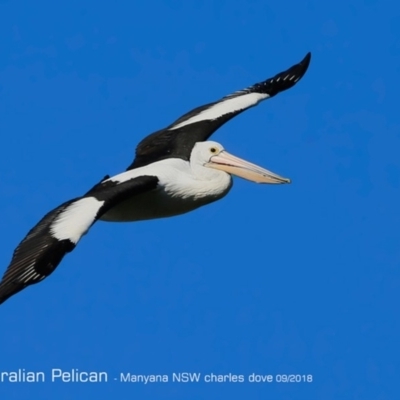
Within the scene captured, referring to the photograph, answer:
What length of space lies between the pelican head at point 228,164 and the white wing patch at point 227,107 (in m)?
1.22

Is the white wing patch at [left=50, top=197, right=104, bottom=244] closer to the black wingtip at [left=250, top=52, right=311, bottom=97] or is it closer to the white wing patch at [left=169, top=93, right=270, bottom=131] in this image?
the white wing patch at [left=169, top=93, right=270, bottom=131]

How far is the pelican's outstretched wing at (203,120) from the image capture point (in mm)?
14930

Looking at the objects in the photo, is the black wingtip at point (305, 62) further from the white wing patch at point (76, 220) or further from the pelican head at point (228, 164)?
the white wing patch at point (76, 220)

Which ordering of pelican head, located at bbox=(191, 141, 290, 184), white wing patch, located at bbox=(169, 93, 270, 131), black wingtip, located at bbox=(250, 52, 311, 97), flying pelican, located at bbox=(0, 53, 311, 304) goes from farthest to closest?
black wingtip, located at bbox=(250, 52, 311, 97) < white wing patch, located at bbox=(169, 93, 270, 131) < pelican head, located at bbox=(191, 141, 290, 184) < flying pelican, located at bbox=(0, 53, 311, 304)

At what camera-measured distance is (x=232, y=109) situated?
16.1 m

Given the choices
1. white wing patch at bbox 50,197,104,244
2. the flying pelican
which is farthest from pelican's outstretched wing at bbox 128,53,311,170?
white wing patch at bbox 50,197,104,244

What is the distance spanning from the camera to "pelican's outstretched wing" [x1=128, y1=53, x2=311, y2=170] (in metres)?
14.9

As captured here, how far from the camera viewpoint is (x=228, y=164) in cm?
1463

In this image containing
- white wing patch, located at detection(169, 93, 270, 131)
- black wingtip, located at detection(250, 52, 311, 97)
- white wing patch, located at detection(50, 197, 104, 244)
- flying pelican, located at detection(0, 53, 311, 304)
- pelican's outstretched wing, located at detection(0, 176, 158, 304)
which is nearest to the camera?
pelican's outstretched wing, located at detection(0, 176, 158, 304)

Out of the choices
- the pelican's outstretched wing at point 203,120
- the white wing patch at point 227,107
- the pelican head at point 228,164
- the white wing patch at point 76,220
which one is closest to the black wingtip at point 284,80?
the pelican's outstretched wing at point 203,120

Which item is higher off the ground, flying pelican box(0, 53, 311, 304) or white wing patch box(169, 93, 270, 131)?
white wing patch box(169, 93, 270, 131)

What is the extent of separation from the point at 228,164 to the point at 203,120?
1382 millimetres

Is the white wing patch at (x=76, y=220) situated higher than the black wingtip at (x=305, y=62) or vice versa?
the black wingtip at (x=305, y=62)

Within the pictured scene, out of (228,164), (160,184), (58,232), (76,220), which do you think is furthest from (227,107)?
(58,232)
